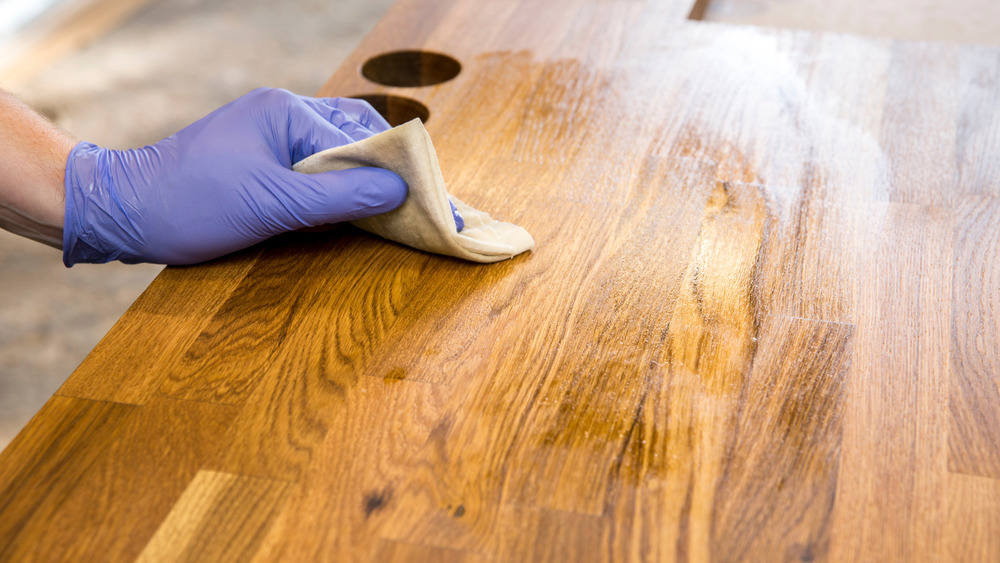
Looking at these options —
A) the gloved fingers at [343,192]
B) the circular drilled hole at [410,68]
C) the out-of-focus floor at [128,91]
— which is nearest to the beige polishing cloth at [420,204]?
the gloved fingers at [343,192]

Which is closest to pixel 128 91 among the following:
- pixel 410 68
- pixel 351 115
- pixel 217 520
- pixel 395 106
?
pixel 410 68

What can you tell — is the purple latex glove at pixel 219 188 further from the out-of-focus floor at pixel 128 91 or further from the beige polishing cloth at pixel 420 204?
the out-of-focus floor at pixel 128 91

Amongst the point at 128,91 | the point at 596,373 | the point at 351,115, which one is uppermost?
the point at 351,115

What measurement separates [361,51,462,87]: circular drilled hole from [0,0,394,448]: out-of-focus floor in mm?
1242

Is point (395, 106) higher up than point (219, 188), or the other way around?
point (219, 188)

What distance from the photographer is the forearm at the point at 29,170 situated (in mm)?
938

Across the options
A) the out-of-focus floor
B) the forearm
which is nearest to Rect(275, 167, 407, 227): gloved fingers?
the forearm

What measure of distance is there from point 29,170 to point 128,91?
2.38 meters

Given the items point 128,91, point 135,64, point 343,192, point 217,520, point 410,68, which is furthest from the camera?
point 135,64

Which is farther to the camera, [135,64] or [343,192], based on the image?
[135,64]

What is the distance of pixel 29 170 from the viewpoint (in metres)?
0.95

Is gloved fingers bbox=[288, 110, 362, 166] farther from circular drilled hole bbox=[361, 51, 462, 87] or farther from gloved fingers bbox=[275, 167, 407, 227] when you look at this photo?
circular drilled hole bbox=[361, 51, 462, 87]

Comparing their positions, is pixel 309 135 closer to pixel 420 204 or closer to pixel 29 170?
pixel 420 204

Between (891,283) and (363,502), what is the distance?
0.60 meters
